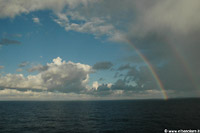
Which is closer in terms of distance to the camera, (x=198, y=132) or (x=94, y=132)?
(x=198, y=132)

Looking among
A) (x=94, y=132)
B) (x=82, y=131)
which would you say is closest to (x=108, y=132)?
(x=94, y=132)

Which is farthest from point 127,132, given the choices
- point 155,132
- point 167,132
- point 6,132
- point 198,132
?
point 6,132

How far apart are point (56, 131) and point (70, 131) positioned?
5.75 m

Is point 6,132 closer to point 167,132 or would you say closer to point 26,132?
point 26,132

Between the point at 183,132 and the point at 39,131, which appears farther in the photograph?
the point at 39,131

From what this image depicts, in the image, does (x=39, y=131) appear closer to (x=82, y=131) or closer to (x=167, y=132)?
(x=82, y=131)

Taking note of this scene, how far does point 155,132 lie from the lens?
2183 inches

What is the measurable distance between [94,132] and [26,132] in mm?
27354

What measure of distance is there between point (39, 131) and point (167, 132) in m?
50.4

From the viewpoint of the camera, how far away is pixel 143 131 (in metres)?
57.5

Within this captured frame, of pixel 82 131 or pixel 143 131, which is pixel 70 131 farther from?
pixel 143 131

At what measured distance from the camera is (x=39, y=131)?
5969cm

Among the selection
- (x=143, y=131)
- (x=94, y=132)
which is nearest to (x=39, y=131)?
(x=94, y=132)

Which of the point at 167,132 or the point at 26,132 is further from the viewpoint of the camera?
the point at 26,132
